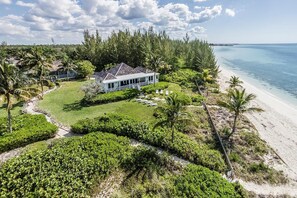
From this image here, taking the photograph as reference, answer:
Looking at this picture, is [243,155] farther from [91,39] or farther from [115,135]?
[91,39]

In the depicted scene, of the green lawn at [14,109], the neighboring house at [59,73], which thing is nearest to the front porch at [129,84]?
the green lawn at [14,109]

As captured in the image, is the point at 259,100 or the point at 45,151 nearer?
the point at 45,151

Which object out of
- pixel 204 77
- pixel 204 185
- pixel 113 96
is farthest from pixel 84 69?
pixel 204 185

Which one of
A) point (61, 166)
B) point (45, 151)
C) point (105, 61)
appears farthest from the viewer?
point (105, 61)

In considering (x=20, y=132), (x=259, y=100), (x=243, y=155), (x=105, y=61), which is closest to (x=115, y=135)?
(x=20, y=132)

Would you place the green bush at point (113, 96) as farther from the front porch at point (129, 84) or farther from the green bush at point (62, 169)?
the green bush at point (62, 169)

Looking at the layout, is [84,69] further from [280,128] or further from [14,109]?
A: [280,128]
